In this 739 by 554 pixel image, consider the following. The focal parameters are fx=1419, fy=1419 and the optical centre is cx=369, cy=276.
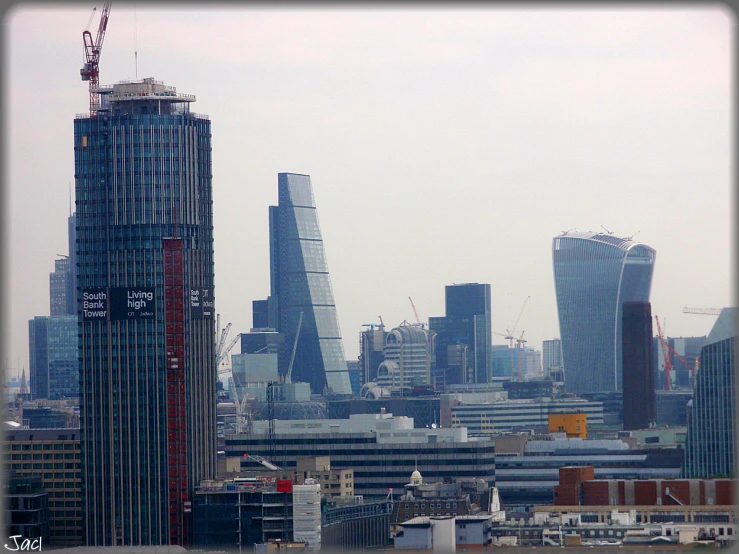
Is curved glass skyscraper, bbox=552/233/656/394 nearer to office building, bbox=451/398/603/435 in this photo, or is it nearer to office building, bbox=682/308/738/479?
office building, bbox=451/398/603/435

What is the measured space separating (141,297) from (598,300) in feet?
412

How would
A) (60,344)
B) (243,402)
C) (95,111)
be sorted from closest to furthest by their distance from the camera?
(95,111)
(60,344)
(243,402)

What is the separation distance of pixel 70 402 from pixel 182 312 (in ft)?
206

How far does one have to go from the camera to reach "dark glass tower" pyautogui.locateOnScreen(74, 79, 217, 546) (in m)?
68.6

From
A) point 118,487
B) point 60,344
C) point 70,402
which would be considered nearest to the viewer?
point 118,487

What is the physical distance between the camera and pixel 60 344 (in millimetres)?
139125

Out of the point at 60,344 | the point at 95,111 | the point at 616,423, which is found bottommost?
the point at 616,423

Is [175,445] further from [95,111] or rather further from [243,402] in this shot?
[243,402]

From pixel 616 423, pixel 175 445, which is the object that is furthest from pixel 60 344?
pixel 175 445

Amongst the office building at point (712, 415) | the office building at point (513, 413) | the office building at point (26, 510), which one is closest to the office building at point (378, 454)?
the office building at point (712, 415)

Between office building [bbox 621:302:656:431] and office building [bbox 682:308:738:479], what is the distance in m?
31.6

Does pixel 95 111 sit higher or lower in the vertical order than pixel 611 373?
higher

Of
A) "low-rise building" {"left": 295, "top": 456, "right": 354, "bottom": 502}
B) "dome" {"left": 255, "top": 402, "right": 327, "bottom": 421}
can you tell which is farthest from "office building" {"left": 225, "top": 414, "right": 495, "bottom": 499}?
"dome" {"left": 255, "top": 402, "right": 327, "bottom": 421}

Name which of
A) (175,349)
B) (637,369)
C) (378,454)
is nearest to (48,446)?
(175,349)
